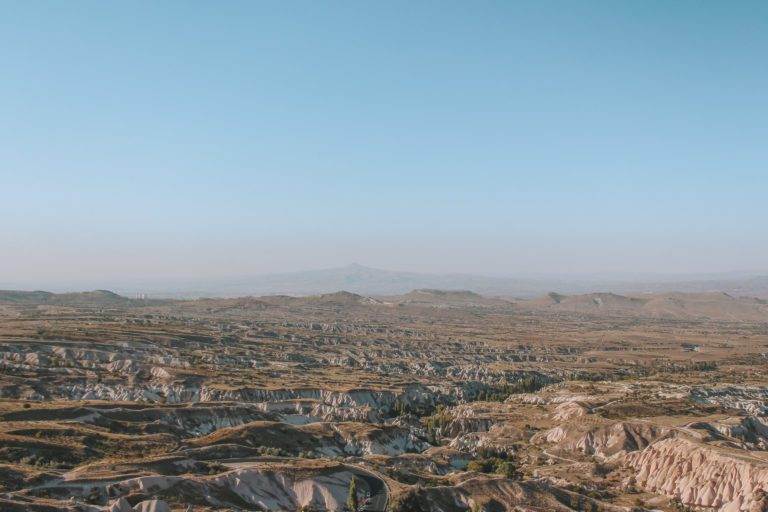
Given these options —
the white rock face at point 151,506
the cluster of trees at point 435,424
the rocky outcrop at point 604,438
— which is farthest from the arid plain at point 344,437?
the cluster of trees at point 435,424

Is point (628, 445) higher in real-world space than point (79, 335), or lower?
lower

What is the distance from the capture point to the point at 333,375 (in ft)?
550

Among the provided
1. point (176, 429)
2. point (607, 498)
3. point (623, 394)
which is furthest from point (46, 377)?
point (623, 394)

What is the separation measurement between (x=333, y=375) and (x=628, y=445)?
82.7m

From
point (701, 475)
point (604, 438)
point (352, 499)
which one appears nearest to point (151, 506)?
point (352, 499)

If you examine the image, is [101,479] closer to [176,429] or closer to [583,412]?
[176,429]

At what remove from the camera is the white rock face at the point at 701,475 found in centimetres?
7625

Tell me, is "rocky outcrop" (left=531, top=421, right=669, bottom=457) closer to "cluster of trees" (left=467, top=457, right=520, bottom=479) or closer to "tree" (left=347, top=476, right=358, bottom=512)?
"cluster of trees" (left=467, top=457, right=520, bottom=479)

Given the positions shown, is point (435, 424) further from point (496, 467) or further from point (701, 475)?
point (701, 475)

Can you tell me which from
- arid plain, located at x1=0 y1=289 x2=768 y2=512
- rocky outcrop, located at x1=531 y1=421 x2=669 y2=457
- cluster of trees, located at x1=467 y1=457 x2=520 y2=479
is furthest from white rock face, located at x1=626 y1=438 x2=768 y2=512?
cluster of trees, located at x1=467 y1=457 x2=520 y2=479

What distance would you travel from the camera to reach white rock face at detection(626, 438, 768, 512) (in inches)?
3002

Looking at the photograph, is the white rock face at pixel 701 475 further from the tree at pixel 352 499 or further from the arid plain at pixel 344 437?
the tree at pixel 352 499

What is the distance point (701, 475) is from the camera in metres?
82.9

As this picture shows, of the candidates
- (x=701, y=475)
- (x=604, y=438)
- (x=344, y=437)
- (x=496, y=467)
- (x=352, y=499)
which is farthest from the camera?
(x=604, y=438)
